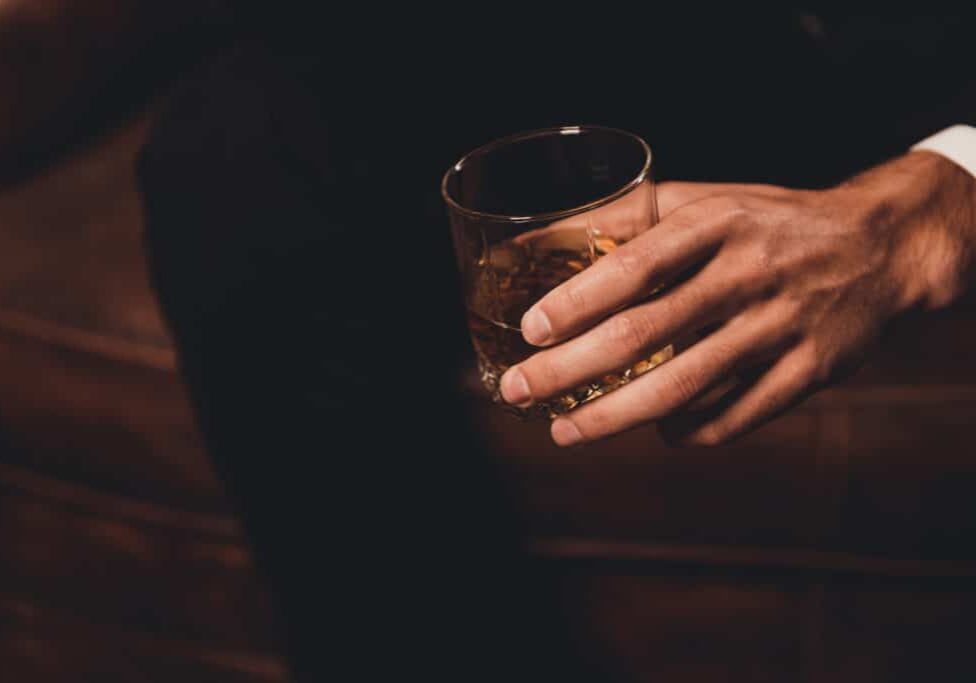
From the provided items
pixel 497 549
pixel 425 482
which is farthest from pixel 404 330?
pixel 497 549

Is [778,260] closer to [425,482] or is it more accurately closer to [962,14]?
[425,482]

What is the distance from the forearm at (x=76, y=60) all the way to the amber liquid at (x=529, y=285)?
3.00 feet

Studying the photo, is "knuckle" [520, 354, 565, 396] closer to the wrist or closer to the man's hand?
the man's hand

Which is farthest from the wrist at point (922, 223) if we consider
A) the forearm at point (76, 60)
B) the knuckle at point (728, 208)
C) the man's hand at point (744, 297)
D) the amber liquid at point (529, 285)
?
the forearm at point (76, 60)

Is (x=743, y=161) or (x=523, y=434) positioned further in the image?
(x=743, y=161)

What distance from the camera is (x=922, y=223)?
716mm

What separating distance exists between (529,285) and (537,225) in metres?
0.06

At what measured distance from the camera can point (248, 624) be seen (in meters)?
1.21

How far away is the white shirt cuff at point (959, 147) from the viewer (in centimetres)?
78

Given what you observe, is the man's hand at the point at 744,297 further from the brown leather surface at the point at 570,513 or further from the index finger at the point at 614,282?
the brown leather surface at the point at 570,513

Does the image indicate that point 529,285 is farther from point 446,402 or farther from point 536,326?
point 446,402

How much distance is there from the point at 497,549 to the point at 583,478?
113 mm

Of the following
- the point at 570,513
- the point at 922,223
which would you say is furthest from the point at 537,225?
the point at 570,513

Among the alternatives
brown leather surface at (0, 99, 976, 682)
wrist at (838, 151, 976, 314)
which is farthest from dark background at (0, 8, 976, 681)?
wrist at (838, 151, 976, 314)
